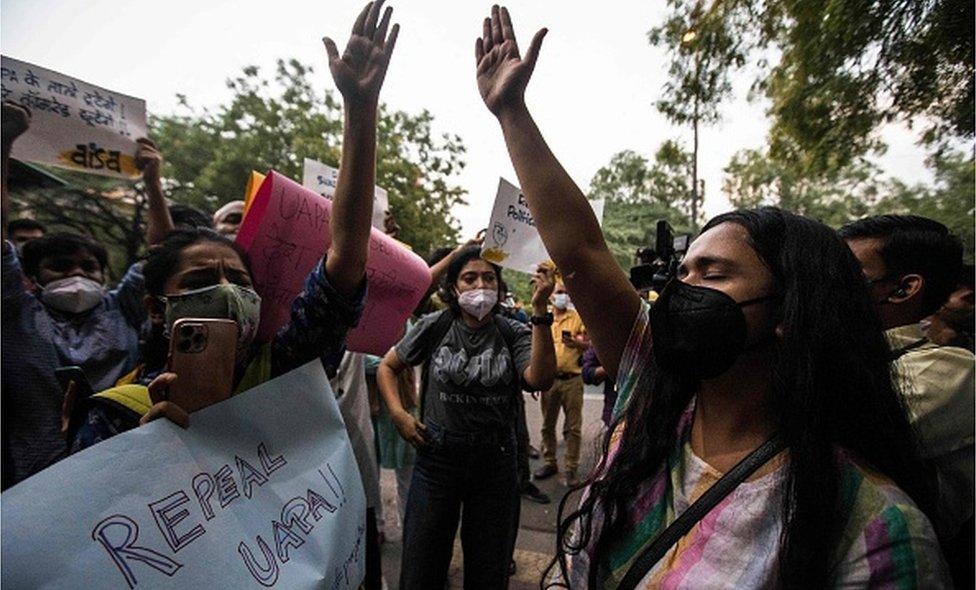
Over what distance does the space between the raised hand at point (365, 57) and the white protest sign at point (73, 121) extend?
1098 mm

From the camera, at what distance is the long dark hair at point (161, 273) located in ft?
4.46

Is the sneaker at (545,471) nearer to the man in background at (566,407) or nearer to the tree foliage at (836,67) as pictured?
the man in background at (566,407)

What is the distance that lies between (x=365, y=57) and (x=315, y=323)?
0.75 meters

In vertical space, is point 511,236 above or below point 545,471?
above

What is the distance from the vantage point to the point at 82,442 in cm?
113

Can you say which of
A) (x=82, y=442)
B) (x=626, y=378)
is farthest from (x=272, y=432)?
(x=626, y=378)

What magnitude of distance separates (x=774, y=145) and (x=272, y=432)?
690 cm

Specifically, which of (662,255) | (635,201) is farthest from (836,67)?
(635,201)

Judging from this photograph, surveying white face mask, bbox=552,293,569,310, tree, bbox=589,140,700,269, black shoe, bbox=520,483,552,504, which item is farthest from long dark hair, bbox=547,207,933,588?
tree, bbox=589,140,700,269

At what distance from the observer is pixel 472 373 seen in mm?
2393

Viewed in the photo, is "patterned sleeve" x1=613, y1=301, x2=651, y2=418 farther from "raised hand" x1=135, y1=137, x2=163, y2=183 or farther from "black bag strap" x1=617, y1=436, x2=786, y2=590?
"raised hand" x1=135, y1=137, x2=163, y2=183

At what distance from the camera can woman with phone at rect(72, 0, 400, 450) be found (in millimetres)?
1333

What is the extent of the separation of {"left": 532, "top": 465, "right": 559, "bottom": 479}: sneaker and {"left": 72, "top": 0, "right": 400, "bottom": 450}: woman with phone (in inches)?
150

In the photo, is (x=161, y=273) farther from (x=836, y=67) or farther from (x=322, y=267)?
(x=836, y=67)
